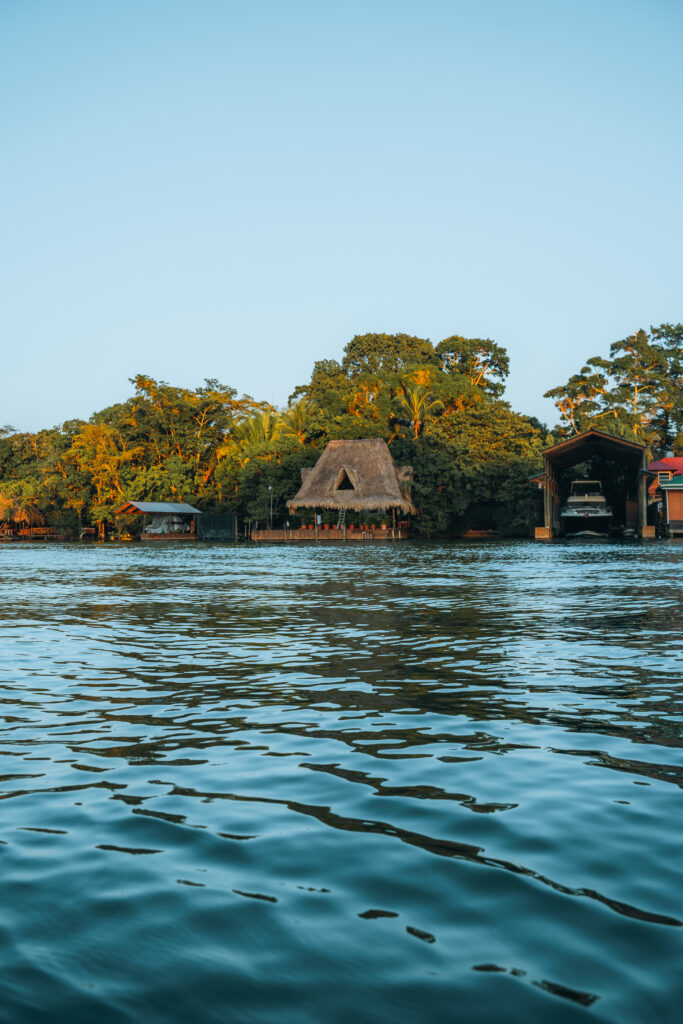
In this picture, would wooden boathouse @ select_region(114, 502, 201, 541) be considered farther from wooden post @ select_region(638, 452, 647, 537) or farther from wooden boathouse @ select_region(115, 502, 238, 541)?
wooden post @ select_region(638, 452, 647, 537)

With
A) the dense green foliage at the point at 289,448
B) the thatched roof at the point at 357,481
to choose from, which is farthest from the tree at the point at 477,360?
the thatched roof at the point at 357,481

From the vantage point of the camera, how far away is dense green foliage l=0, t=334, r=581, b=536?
182ft

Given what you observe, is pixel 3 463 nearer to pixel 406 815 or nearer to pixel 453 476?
pixel 453 476

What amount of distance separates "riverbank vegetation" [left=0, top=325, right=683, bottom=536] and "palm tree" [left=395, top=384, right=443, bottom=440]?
0.11 meters

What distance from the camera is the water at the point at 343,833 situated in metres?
2.67

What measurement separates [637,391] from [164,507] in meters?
33.6

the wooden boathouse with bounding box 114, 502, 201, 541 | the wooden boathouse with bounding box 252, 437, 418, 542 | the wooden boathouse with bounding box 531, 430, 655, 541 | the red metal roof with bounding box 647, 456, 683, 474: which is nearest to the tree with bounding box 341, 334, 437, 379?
the wooden boathouse with bounding box 114, 502, 201, 541


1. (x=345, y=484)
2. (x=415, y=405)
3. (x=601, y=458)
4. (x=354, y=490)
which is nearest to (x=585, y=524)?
(x=601, y=458)

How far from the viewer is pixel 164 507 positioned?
200ft

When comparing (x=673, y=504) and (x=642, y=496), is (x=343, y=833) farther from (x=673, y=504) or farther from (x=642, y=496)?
(x=642, y=496)

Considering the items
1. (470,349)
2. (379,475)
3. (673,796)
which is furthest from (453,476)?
(673,796)

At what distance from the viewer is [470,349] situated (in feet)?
241

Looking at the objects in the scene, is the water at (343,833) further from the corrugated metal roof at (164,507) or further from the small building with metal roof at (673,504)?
the corrugated metal roof at (164,507)

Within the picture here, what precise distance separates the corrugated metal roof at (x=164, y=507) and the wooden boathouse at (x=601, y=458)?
77.1ft
